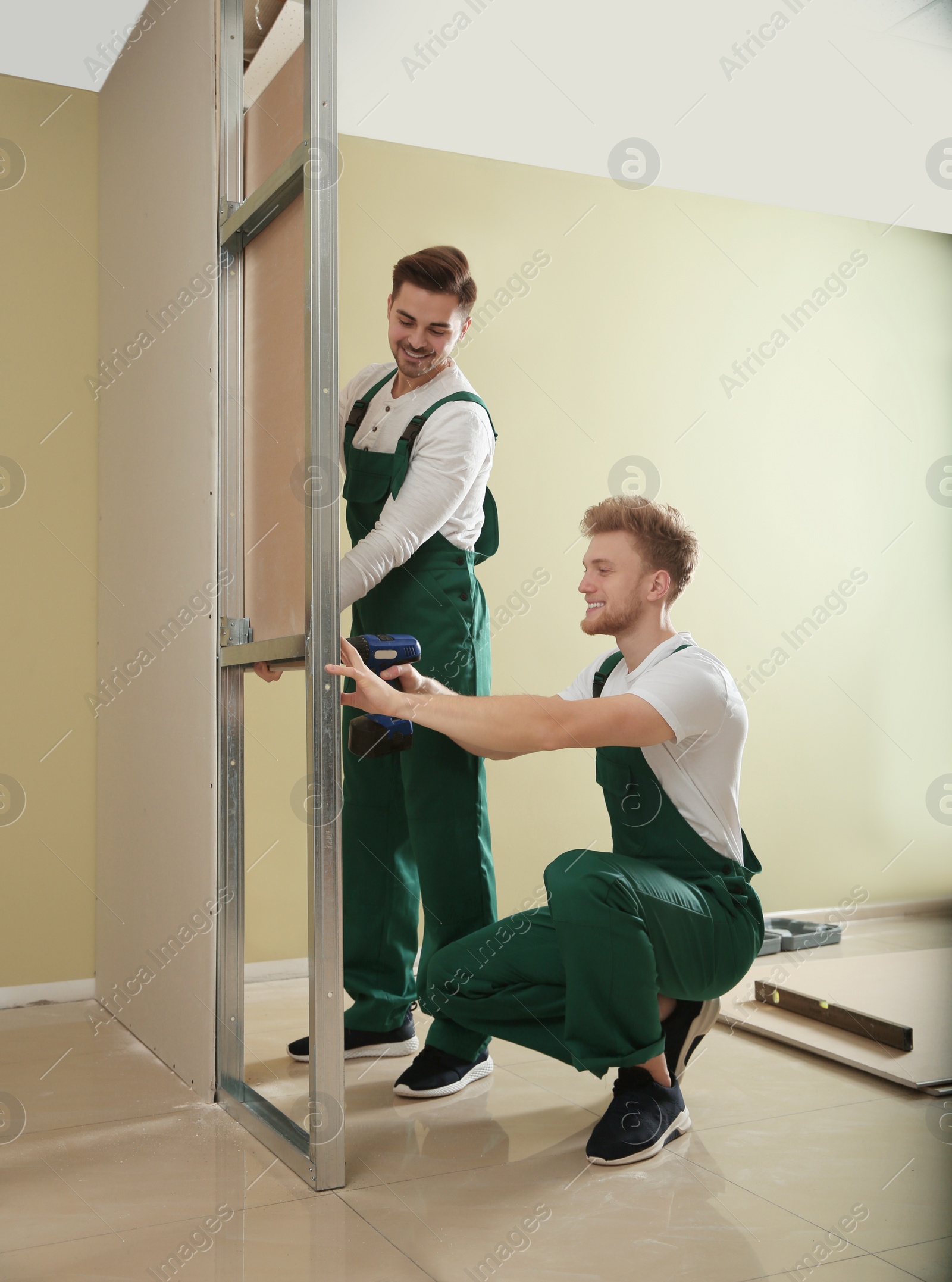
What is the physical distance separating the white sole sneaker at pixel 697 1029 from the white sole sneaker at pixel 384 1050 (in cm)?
65

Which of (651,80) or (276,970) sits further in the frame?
(651,80)

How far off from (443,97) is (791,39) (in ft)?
3.14

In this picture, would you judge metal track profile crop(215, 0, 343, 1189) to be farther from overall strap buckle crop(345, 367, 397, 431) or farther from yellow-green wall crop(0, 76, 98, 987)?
yellow-green wall crop(0, 76, 98, 987)

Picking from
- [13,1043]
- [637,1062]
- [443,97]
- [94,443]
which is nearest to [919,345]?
[443,97]

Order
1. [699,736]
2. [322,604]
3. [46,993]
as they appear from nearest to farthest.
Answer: [322,604] → [699,736] → [46,993]

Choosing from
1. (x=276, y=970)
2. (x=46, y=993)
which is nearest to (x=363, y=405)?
(x=276, y=970)

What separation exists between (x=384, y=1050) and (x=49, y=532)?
1.48 meters

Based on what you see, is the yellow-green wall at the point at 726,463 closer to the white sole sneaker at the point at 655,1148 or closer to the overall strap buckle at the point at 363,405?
the overall strap buckle at the point at 363,405

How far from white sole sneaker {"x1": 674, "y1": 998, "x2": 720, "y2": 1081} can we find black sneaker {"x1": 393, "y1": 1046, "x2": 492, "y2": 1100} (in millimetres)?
427

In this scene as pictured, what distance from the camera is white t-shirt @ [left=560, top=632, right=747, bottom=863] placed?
6.05 feet

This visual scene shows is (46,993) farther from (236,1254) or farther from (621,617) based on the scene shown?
(621,617)

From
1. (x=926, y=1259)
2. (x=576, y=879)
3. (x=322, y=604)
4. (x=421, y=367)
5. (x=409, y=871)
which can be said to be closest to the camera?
(x=926, y=1259)

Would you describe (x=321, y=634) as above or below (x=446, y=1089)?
above

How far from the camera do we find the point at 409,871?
230 cm
